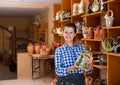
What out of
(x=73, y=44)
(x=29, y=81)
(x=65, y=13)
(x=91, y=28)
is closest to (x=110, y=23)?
(x=91, y=28)

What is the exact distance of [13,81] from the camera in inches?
226

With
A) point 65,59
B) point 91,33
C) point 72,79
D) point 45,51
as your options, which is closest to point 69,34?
point 65,59

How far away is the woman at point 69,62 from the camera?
2066mm

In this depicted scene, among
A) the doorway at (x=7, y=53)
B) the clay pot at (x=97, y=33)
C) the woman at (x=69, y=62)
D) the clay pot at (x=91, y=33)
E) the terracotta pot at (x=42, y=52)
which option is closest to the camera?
the woman at (x=69, y=62)

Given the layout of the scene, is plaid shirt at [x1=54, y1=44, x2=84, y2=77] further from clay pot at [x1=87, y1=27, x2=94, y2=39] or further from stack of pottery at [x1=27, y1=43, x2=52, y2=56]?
stack of pottery at [x1=27, y1=43, x2=52, y2=56]

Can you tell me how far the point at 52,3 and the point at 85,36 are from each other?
2772mm

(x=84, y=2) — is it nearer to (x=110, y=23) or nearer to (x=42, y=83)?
(x=110, y=23)

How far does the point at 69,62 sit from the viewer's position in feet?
6.80

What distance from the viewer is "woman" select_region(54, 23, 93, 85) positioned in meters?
2.07

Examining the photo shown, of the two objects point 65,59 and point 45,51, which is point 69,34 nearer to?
point 65,59

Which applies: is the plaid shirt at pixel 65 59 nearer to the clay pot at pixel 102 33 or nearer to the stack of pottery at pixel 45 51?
the clay pot at pixel 102 33

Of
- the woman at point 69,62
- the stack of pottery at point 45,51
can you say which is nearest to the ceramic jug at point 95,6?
the woman at point 69,62

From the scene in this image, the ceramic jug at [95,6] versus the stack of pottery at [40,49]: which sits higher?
the ceramic jug at [95,6]

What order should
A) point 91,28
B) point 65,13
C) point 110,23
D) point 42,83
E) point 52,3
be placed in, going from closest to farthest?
point 110,23
point 91,28
point 65,13
point 42,83
point 52,3
